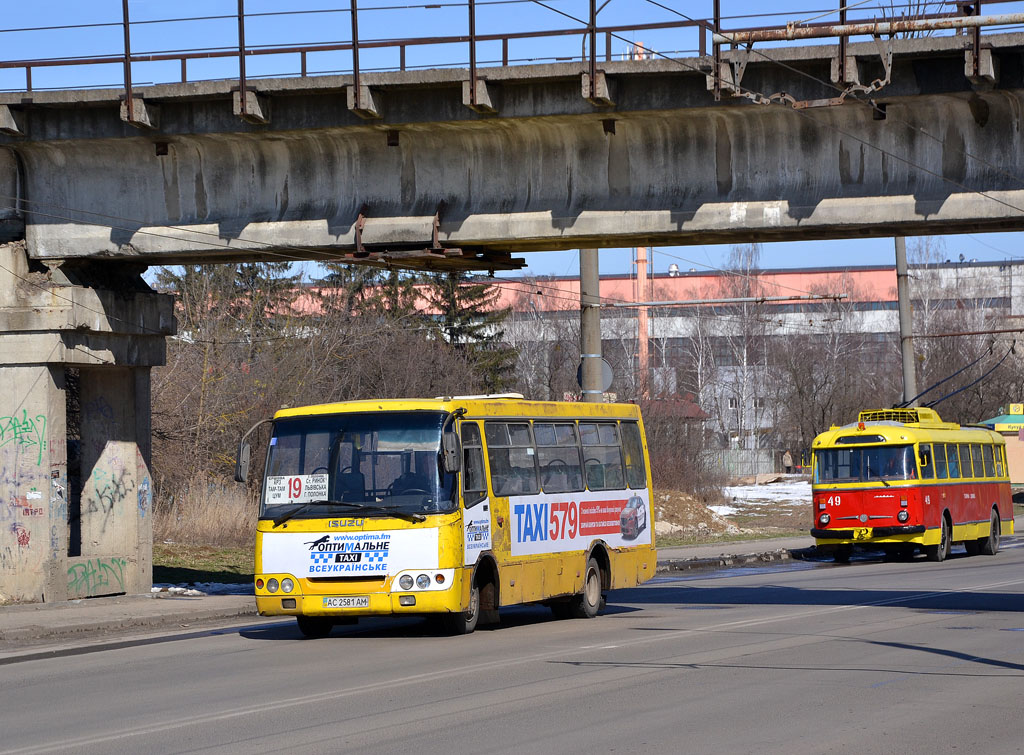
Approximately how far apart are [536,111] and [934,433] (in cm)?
1742

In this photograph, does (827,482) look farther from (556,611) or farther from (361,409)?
(361,409)

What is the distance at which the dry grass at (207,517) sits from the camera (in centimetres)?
2916

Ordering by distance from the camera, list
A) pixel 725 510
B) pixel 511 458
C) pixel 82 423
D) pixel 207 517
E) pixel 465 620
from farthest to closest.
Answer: pixel 725 510 → pixel 207 517 → pixel 82 423 → pixel 511 458 → pixel 465 620

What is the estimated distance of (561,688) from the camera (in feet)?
36.1

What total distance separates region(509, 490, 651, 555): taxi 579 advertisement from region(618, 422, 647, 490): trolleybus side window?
178 mm

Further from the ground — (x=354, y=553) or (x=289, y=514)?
(x=289, y=514)

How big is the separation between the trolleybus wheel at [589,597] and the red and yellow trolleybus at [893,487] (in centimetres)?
1379

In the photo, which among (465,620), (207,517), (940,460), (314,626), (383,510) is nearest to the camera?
(383,510)

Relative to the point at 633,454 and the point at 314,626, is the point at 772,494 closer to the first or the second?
the point at 633,454

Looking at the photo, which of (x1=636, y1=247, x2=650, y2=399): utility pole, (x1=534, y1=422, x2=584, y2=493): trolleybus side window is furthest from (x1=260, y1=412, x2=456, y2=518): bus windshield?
(x1=636, y1=247, x2=650, y2=399): utility pole

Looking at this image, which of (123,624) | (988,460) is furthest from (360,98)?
(988,460)

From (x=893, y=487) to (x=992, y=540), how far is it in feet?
17.9

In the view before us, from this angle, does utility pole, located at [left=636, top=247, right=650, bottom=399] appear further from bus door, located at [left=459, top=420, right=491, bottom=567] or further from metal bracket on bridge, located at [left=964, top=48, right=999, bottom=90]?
bus door, located at [left=459, top=420, right=491, bottom=567]

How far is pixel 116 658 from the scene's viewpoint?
14180 mm
